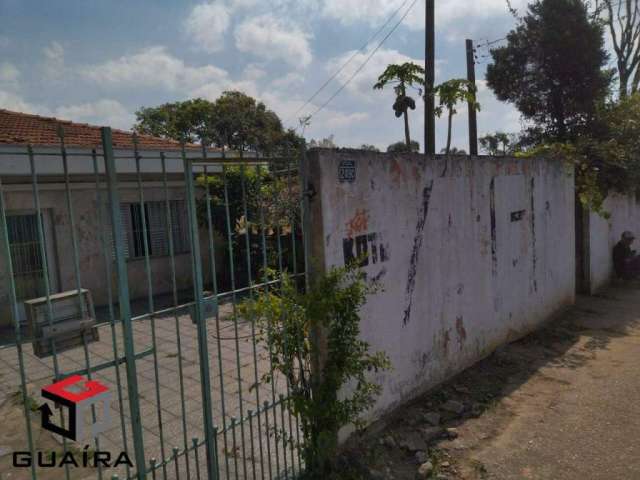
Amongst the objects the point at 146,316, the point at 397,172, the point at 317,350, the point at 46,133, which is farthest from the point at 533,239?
the point at 46,133

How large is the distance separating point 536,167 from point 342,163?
4.00 meters

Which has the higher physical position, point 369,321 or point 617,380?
point 369,321

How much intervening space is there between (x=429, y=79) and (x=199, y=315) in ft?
29.2

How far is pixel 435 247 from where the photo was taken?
433 cm

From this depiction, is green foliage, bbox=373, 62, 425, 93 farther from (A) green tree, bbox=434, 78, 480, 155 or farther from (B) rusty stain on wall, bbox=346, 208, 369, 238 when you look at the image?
(B) rusty stain on wall, bbox=346, 208, 369, 238

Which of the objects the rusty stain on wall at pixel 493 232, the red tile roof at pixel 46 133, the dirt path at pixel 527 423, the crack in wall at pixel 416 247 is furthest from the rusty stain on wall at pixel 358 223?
the red tile roof at pixel 46 133

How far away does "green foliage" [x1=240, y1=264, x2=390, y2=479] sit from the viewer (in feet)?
9.47

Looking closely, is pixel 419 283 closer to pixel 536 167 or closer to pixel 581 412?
pixel 581 412

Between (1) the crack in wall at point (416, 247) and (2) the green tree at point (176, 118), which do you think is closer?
(1) the crack in wall at point (416, 247)

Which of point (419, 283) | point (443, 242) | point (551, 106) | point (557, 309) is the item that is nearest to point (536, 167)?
point (557, 309)

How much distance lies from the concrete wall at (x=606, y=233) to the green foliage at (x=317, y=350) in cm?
684

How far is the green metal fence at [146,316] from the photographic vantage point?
2049 mm

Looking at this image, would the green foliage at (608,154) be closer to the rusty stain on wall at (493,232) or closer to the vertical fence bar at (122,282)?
the rusty stain on wall at (493,232)

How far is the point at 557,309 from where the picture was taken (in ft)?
22.6
